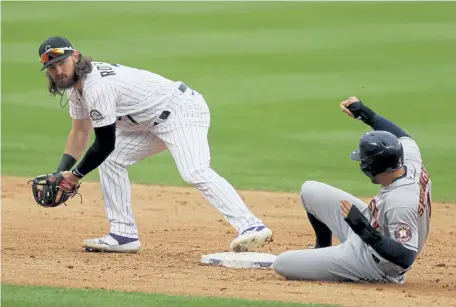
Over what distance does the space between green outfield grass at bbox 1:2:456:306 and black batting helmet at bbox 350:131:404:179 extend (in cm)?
514

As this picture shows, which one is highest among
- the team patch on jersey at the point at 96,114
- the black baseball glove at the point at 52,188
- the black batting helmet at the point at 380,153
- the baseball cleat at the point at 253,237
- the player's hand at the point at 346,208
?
the team patch on jersey at the point at 96,114

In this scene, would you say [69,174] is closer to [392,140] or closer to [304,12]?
[392,140]

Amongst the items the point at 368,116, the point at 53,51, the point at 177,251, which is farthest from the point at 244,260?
the point at 53,51

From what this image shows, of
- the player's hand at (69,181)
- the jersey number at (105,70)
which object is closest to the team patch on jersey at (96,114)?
the jersey number at (105,70)

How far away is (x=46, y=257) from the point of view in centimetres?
748

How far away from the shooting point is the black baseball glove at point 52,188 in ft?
24.4

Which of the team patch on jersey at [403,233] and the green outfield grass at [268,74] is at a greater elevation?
the green outfield grass at [268,74]

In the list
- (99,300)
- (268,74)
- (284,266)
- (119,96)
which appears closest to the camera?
(99,300)

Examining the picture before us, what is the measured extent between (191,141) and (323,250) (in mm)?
1359

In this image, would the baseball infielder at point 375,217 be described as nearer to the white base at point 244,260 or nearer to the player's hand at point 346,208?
the player's hand at point 346,208

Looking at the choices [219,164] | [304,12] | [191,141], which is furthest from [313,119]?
[191,141]

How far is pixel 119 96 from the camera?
736cm

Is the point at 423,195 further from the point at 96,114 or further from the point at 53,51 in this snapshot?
the point at 53,51

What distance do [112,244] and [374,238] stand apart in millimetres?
2445
